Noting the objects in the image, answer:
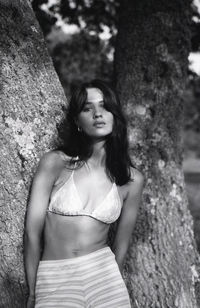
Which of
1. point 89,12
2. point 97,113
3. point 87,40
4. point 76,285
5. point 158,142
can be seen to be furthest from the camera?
point 87,40

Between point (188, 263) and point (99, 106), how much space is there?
1715 millimetres

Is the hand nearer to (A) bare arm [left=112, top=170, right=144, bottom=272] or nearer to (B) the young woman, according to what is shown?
(B) the young woman

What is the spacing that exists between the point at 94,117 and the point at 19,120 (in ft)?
1.62

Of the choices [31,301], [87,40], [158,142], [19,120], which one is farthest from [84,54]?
[31,301]

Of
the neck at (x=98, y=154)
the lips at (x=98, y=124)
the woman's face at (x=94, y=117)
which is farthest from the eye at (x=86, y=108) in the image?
the neck at (x=98, y=154)

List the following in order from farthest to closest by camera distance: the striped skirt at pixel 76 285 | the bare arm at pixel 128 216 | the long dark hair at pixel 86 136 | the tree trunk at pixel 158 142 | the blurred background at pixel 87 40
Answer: the blurred background at pixel 87 40, the tree trunk at pixel 158 142, the bare arm at pixel 128 216, the long dark hair at pixel 86 136, the striped skirt at pixel 76 285

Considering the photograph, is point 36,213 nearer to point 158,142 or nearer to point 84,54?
point 158,142

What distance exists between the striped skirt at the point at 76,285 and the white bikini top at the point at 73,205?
24 centimetres

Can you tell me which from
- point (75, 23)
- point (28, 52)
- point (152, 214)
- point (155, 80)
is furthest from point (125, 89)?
point (75, 23)

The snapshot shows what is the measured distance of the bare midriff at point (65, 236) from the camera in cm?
252

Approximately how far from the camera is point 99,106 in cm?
281

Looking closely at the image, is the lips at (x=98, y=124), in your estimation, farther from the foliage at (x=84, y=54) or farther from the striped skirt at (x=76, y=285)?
the foliage at (x=84, y=54)

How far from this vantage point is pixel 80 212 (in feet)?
8.29

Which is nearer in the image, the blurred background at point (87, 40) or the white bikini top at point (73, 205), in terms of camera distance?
the white bikini top at point (73, 205)
